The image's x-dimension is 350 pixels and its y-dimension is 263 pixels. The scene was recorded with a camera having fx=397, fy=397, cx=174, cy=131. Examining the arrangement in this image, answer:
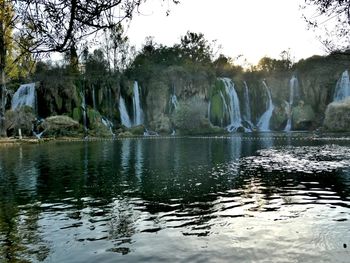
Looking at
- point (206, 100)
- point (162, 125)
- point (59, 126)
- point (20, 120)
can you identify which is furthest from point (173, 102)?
point (20, 120)

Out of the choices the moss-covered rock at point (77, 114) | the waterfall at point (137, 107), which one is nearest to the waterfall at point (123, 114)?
the waterfall at point (137, 107)

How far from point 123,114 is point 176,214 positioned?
190ft

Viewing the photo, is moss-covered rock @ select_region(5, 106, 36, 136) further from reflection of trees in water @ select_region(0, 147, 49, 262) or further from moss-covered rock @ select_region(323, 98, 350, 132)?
moss-covered rock @ select_region(323, 98, 350, 132)

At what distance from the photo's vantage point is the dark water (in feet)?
28.1

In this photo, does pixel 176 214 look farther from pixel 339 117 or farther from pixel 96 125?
pixel 339 117

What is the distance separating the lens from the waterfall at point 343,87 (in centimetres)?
7250

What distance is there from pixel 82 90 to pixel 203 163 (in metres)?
45.2

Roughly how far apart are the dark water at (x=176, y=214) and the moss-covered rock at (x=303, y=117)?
54678 millimetres

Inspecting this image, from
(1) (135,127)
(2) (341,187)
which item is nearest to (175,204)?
(2) (341,187)

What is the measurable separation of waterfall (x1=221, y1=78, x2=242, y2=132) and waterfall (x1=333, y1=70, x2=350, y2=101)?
719 inches

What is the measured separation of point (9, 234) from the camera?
388 inches

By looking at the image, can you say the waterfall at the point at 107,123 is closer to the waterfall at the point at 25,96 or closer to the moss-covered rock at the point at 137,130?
the moss-covered rock at the point at 137,130

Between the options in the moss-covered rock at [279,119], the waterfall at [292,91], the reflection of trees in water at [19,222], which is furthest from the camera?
the waterfall at [292,91]

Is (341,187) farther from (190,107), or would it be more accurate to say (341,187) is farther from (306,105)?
(306,105)
